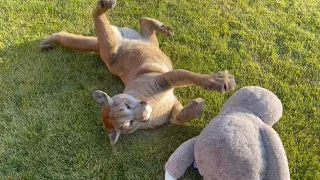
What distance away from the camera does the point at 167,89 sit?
330cm

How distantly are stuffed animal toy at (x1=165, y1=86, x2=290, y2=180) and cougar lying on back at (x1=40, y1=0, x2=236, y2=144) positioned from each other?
29 cm

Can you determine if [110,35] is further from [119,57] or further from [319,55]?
[319,55]

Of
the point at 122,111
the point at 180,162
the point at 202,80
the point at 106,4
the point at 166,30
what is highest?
the point at 106,4

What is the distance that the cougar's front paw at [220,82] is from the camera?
2.88 m

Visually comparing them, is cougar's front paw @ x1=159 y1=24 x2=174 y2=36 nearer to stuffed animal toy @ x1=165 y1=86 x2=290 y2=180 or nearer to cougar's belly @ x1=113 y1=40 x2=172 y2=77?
cougar's belly @ x1=113 y1=40 x2=172 y2=77

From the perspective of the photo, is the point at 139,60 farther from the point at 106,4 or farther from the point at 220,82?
the point at 220,82

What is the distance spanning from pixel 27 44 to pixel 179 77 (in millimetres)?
1828

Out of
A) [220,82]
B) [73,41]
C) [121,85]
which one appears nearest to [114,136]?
[121,85]

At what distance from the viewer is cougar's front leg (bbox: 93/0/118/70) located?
3.67 m

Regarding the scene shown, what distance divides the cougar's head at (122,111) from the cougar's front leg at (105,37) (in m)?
0.81

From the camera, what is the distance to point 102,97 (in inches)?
116

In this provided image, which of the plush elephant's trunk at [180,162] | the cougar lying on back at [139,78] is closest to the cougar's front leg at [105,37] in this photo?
the cougar lying on back at [139,78]

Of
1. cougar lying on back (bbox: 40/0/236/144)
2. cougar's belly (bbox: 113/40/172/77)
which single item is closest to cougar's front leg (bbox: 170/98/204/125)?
cougar lying on back (bbox: 40/0/236/144)

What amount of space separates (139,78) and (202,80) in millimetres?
662
